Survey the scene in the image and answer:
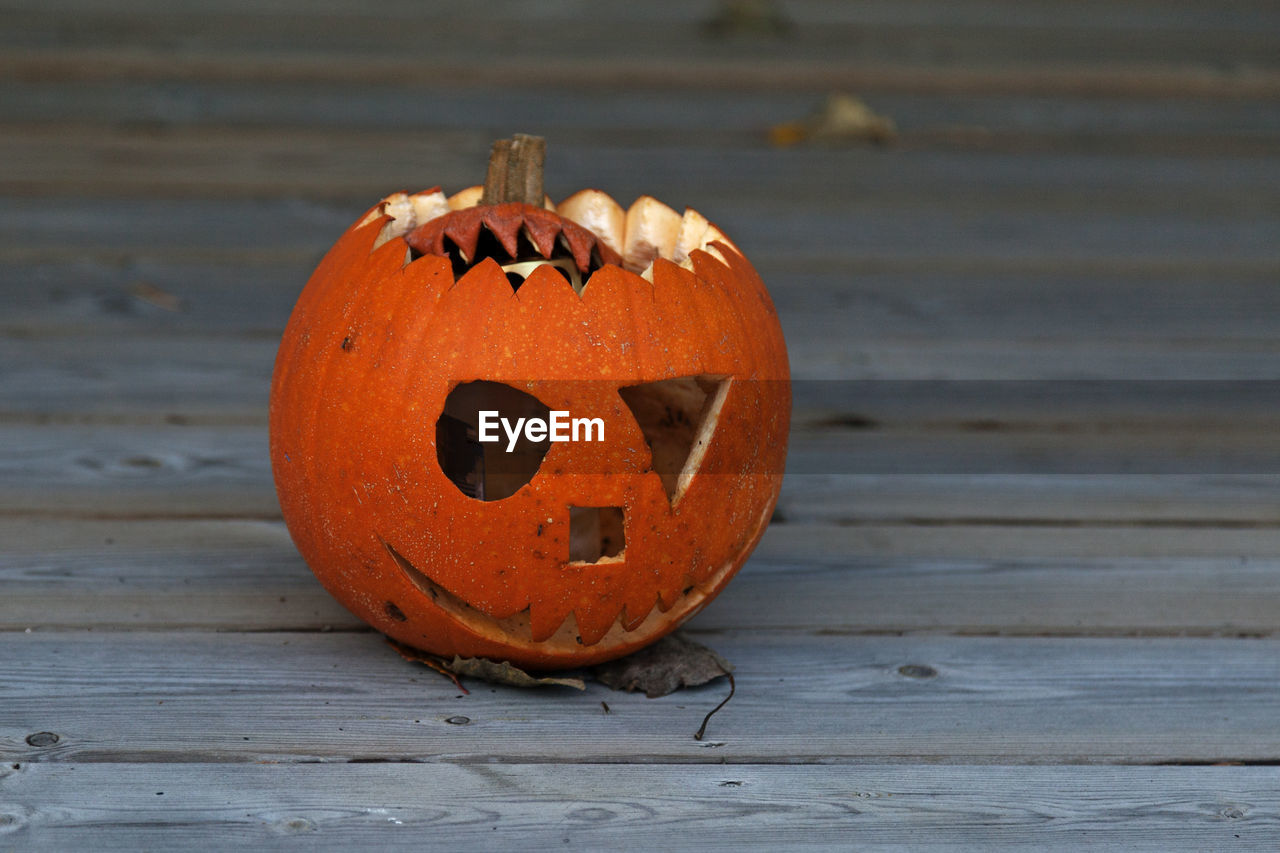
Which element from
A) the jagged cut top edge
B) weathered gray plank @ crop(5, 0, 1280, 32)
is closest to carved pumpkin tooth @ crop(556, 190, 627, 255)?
the jagged cut top edge

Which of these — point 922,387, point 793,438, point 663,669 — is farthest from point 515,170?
point 922,387

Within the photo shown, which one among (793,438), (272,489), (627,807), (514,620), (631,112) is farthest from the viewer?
(631,112)

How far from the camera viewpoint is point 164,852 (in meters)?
1.00

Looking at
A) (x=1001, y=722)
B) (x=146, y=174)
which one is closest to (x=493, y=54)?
(x=146, y=174)

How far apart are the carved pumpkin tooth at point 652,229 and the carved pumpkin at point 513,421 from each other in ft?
0.09

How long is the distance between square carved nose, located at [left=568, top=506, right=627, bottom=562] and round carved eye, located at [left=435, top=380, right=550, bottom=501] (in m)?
0.09

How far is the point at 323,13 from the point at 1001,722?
2.75 m

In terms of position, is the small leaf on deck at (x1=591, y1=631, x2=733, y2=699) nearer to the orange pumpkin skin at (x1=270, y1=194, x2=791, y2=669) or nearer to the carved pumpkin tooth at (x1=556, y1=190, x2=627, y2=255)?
the orange pumpkin skin at (x1=270, y1=194, x2=791, y2=669)

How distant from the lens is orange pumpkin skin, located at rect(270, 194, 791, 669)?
116cm

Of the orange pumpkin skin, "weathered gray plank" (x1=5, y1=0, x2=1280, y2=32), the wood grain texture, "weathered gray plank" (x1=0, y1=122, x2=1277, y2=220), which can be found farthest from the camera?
"weathered gray plank" (x1=5, y1=0, x2=1280, y2=32)

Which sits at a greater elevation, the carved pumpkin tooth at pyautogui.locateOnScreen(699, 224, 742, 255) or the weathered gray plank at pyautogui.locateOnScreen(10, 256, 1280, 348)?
the carved pumpkin tooth at pyautogui.locateOnScreen(699, 224, 742, 255)

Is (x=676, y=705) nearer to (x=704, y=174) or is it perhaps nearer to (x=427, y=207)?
(x=427, y=207)

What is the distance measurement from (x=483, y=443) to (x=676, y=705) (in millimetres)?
318

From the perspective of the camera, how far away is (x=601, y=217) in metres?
1.39
